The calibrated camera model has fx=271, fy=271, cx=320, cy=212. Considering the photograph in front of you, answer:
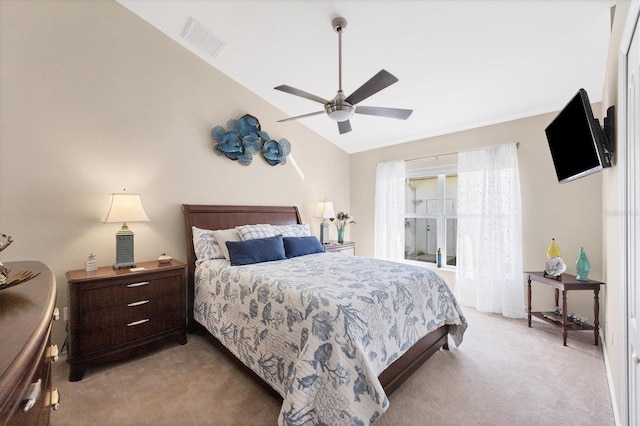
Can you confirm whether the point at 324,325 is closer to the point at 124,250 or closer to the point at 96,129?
the point at 124,250

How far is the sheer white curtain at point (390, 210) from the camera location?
15.1ft

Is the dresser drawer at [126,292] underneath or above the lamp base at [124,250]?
underneath

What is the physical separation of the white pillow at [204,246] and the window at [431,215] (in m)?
3.13

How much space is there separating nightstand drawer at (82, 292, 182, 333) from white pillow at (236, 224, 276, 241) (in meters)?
0.88

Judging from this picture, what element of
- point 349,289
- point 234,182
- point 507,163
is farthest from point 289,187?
point 507,163

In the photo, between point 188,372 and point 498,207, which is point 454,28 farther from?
point 188,372

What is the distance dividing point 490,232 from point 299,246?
8.16 feet

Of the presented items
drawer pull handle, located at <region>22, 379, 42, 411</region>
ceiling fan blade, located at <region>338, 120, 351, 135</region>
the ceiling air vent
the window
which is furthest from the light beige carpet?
the ceiling air vent

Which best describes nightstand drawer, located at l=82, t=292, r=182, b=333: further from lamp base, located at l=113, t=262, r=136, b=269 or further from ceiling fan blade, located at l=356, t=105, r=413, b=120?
ceiling fan blade, located at l=356, t=105, r=413, b=120

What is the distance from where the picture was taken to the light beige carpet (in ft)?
5.70

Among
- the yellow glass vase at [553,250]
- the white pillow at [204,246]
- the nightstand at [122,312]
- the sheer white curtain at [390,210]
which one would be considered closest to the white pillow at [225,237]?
the white pillow at [204,246]

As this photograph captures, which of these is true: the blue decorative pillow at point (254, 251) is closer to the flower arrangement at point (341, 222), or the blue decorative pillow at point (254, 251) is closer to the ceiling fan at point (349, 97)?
the ceiling fan at point (349, 97)

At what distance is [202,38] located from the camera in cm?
292

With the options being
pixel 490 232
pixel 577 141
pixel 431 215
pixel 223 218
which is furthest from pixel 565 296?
pixel 223 218
